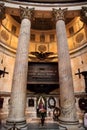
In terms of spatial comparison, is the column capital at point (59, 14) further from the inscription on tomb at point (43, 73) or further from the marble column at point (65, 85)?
the inscription on tomb at point (43, 73)

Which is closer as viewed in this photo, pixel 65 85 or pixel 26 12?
pixel 65 85

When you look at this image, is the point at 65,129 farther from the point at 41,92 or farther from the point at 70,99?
the point at 41,92

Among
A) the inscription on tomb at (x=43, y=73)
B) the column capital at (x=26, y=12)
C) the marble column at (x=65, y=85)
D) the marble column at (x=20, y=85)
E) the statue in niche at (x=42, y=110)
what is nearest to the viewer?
the marble column at (x=20, y=85)

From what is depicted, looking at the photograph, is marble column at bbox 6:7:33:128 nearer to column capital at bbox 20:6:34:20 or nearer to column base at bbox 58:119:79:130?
column capital at bbox 20:6:34:20

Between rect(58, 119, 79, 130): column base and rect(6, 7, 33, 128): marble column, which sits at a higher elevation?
rect(6, 7, 33, 128): marble column

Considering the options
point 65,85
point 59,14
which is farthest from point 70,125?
point 59,14

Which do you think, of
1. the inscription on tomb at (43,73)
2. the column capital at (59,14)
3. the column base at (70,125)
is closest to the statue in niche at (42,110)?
the column base at (70,125)

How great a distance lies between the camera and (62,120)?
764cm

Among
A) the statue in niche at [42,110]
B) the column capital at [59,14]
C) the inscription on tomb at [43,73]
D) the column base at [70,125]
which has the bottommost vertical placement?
the column base at [70,125]

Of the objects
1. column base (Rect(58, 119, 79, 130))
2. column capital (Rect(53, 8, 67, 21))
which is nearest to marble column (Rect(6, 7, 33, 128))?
column base (Rect(58, 119, 79, 130))

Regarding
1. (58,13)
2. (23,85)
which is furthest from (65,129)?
(58,13)

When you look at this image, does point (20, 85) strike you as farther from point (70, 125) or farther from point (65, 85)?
point (70, 125)

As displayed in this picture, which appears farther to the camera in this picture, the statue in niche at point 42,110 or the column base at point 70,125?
the statue in niche at point 42,110

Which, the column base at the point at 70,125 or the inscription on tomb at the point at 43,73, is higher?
the inscription on tomb at the point at 43,73
